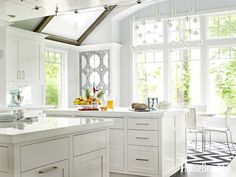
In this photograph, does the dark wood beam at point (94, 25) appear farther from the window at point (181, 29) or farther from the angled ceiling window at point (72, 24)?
the window at point (181, 29)

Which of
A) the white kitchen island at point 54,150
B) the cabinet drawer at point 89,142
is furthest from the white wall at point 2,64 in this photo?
the cabinet drawer at point 89,142

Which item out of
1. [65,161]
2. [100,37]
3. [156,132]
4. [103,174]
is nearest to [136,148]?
[156,132]

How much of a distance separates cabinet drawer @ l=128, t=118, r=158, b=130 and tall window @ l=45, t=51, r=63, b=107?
4497 mm

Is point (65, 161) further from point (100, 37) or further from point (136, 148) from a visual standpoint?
point (100, 37)

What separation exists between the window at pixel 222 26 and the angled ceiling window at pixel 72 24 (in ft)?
8.93

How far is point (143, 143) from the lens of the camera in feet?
13.1

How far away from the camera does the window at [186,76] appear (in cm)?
802

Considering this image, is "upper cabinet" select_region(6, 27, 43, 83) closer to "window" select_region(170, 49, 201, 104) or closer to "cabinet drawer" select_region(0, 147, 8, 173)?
"window" select_region(170, 49, 201, 104)

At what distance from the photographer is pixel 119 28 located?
29.1 ft

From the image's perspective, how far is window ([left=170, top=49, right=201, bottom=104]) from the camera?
26.3 feet

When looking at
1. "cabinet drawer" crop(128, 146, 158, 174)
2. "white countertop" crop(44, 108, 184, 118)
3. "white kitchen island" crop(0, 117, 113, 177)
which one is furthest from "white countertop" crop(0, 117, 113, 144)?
"cabinet drawer" crop(128, 146, 158, 174)

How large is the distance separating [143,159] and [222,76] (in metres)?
4.50

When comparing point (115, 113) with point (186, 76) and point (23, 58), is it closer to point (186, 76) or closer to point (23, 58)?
point (23, 58)

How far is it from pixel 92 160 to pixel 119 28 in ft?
22.3
